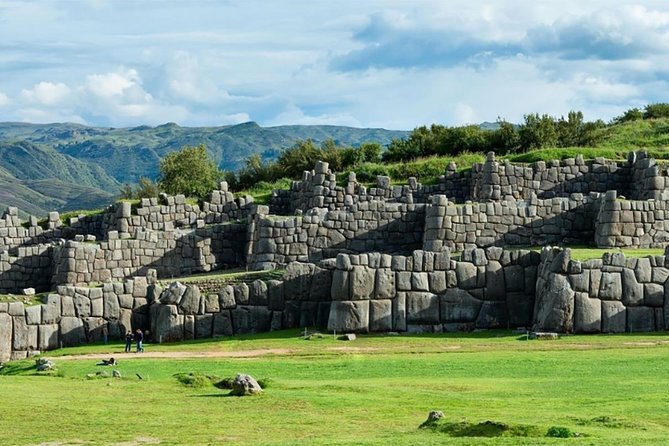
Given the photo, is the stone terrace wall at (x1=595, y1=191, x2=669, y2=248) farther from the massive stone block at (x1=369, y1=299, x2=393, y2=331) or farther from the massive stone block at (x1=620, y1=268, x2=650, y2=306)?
the massive stone block at (x1=369, y1=299, x2=393, y2=331)

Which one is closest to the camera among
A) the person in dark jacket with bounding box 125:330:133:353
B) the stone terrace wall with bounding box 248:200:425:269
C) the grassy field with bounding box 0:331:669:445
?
the grassy field with bounding box 0:331:669:445

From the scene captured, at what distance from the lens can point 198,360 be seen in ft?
104

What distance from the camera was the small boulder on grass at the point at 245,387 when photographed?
78.8ft

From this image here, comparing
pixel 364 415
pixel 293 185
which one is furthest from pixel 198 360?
pixel 293 185

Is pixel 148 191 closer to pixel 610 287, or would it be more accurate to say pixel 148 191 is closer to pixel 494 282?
pixel 494 282

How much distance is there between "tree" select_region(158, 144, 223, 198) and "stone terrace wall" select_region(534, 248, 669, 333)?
33.2 metres

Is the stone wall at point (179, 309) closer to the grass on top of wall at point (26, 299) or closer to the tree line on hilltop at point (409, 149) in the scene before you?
the grass on top of wall at point (26, 299)

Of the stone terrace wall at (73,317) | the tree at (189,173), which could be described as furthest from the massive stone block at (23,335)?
the tree at (189,173)

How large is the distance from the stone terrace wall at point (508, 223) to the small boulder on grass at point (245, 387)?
20.1m

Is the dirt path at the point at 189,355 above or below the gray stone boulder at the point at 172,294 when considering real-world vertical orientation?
below

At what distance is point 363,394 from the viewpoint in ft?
79.5

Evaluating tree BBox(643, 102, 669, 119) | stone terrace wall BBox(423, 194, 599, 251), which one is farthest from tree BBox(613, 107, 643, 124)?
stone terrace wall BBox(423, 194, 599, 251)

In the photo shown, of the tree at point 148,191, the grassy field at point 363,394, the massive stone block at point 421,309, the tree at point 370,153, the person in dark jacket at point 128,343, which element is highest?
the tree at point 370,153

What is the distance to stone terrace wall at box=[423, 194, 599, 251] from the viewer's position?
4397cm
